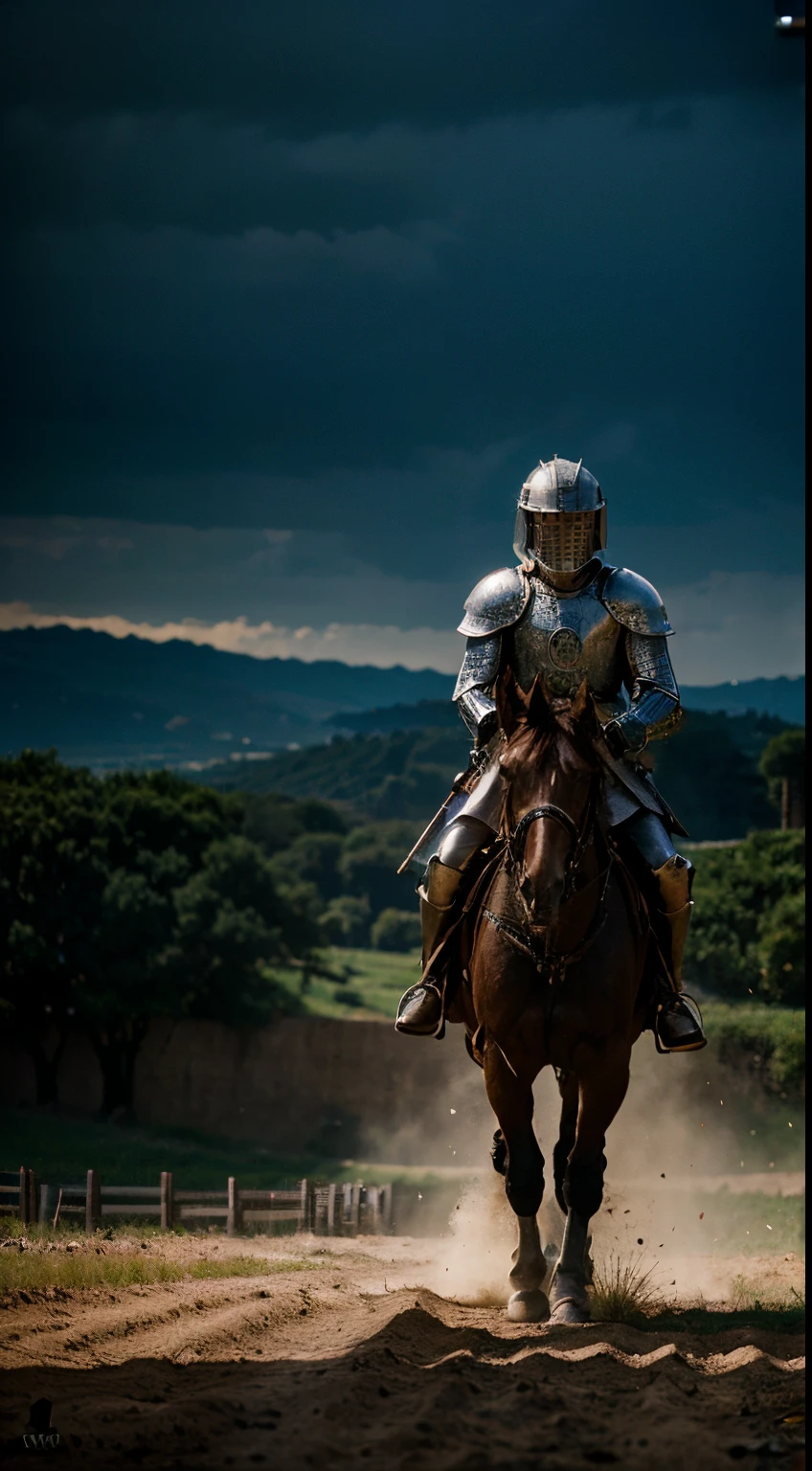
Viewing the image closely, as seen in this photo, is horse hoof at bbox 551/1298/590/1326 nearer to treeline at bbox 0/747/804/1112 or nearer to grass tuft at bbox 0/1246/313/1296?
grass tuft at bbox 0/1246/313/1296

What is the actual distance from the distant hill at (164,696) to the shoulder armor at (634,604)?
70.8m

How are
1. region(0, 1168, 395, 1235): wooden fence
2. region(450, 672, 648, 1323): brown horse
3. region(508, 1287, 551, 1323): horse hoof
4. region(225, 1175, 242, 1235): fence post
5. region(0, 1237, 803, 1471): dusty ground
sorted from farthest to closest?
region(225, 1175, 242, 1235): fence post
region(0, 1168, 395, 1235): wooden fence
region(508, 1287, 551, 1323): horse hoof
region(450, 672, 648, 1323): brown horse
region(0, 1237, 803, 1471): dusty ground

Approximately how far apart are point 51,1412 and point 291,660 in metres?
103

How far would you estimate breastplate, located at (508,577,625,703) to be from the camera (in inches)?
391

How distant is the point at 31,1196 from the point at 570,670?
6910 mm

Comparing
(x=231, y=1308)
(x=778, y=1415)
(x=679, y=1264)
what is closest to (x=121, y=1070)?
(x=679, y=1264)

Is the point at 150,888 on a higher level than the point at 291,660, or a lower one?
lower

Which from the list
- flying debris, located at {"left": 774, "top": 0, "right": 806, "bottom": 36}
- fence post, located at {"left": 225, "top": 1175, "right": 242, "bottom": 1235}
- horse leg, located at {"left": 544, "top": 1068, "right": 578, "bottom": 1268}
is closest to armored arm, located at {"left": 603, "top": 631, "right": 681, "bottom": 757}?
horse leg, located at {"left": 544, "top": 1068, "right": 578, "bottom": 1268}

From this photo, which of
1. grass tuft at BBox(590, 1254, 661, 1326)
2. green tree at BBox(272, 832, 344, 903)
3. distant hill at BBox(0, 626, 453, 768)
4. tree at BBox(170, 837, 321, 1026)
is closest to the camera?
grass tuft at BBox(590, 1254, 661, 1326)

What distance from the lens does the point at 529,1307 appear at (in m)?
9.33

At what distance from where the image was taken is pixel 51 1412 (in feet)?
22.9

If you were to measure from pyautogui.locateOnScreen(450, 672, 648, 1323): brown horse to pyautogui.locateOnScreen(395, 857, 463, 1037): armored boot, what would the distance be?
27 centimetres

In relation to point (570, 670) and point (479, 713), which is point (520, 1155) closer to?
point (479, 713)

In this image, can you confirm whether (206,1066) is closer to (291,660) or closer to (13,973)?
(13,973)
